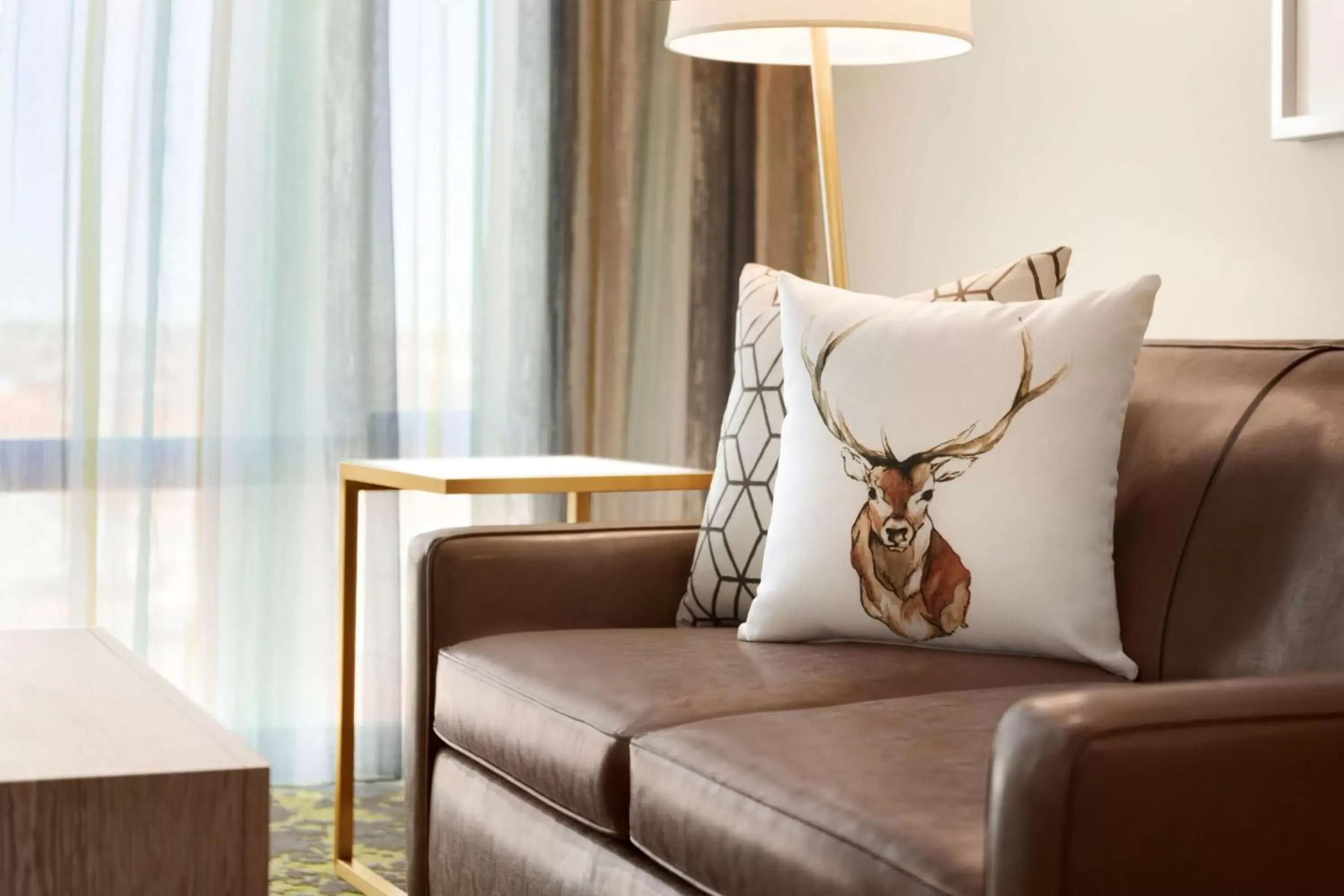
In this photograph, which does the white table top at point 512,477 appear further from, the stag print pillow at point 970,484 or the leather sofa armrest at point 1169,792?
the leather sofa armrest at point 1169,792

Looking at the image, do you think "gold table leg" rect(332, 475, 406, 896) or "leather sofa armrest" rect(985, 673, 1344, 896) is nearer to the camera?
"leather sofa armrest" rect(985, 673, 1344, 896)

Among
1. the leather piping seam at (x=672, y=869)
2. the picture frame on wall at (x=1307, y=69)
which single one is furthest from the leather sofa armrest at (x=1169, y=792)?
the picture frame on wall at (x=1307, y=69)

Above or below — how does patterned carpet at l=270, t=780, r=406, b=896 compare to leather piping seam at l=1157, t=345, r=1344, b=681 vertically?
below

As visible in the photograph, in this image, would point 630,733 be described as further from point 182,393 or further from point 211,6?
point 211,6

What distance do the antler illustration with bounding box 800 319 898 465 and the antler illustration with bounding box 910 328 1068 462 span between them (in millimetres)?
60

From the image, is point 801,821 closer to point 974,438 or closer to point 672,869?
point 672,869

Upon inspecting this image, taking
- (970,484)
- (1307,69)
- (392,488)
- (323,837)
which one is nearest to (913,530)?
(970,484)

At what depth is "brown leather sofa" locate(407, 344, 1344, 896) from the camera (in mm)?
1138

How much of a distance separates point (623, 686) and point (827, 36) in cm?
144

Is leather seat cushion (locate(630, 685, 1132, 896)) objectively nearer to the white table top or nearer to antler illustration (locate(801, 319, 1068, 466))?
antler illustration (locate(801, 319, 1068, 466))

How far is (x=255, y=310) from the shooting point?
10.5 ft

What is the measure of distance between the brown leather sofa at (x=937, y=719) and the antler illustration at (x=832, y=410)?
0.23 metres

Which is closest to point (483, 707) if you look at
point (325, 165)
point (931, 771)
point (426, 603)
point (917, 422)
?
point (426, 603)

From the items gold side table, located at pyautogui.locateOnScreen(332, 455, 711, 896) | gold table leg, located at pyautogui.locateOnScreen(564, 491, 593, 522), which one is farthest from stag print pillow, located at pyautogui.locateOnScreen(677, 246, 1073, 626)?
gold table leg, located at pyautogui.locateOnScreen(564, 491, 593, 522)
